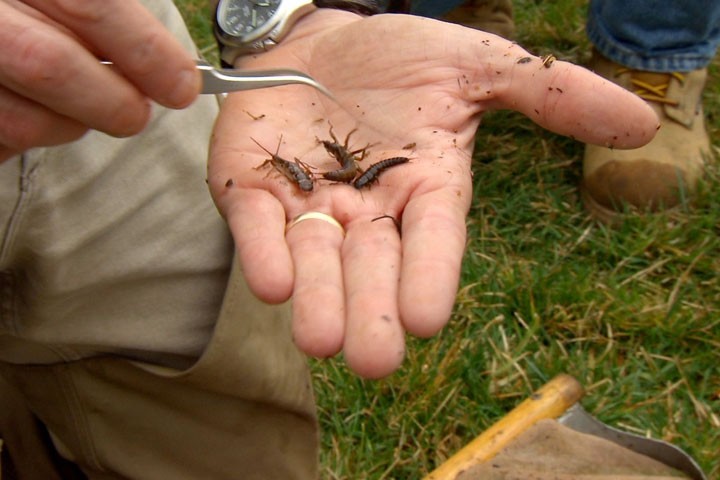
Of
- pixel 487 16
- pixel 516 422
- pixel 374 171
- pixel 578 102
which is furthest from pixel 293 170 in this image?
pixel 487 16

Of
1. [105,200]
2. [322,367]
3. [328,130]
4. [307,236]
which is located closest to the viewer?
[307,236]

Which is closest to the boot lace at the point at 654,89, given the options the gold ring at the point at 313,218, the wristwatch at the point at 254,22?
the wristwatch at the point at 254,22

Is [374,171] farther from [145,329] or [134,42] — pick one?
[134,42]

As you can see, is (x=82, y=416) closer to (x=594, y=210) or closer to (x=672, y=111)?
(x=594, y=210)

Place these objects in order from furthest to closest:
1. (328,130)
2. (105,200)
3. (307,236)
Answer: (328,130) < (105,200) < (307,236)

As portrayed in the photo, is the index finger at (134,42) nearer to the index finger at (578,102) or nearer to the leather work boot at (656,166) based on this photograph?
the index finger at (578,102)

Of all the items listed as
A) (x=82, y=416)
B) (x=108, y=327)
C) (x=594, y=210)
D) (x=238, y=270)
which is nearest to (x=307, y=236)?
(x=238, y=270)

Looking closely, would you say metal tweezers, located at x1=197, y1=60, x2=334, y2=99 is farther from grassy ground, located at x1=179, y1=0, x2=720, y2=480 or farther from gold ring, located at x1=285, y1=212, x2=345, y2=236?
grassy ground, located at x1=179, y1=0, x2=720, y2=480
